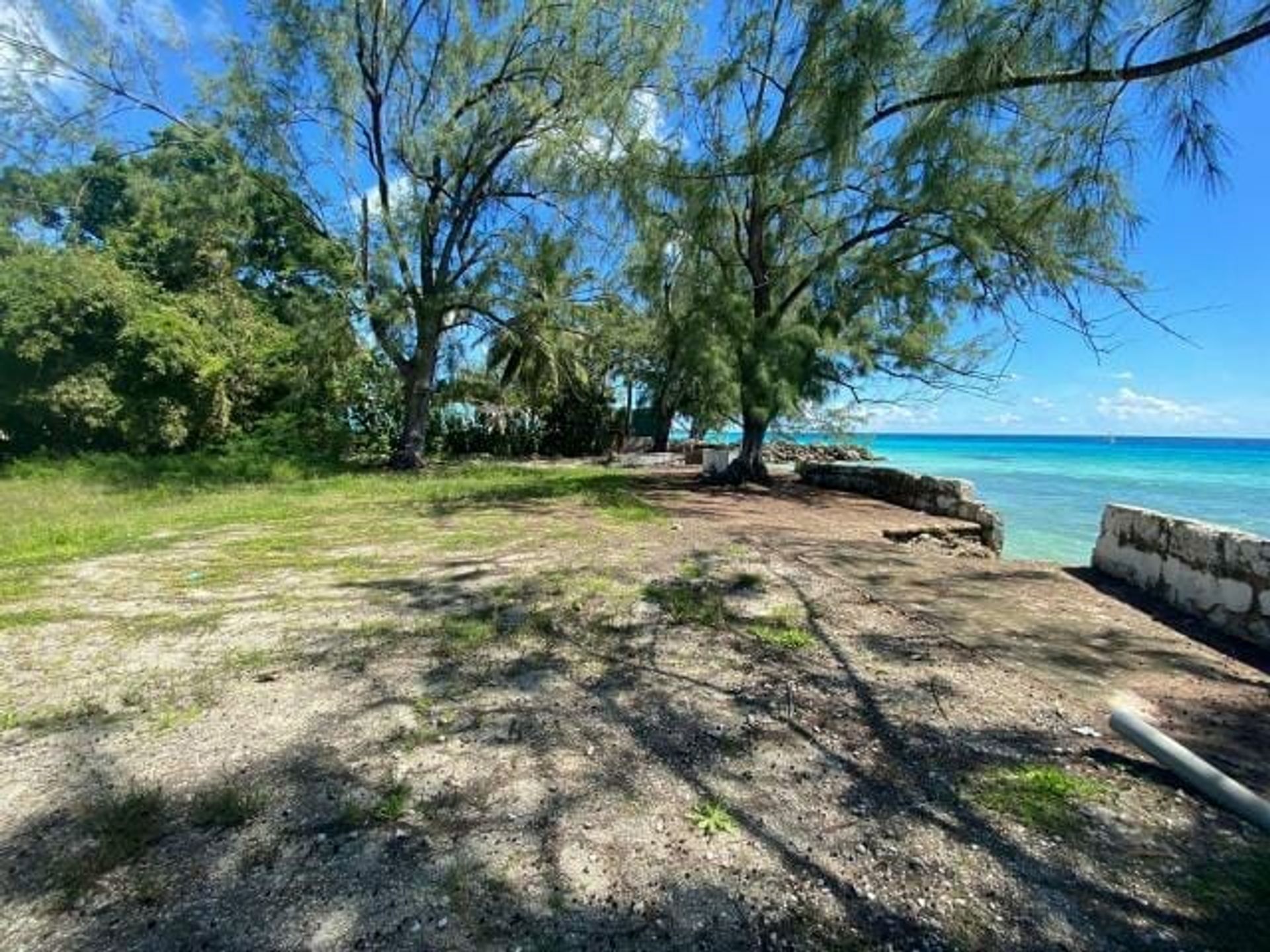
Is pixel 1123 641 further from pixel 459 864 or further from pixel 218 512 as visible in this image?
pixel 218 512

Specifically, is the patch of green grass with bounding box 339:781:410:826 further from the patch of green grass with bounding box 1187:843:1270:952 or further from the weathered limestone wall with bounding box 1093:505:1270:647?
the weathered limestone wall with bounding box 1093:505:1270:647

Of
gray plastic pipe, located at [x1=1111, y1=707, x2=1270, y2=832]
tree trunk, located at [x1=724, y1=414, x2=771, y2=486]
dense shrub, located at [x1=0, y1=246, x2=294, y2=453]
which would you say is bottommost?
gray plastic pipe, located at [x1=1111, y1=707, x2=1270, y2=832]

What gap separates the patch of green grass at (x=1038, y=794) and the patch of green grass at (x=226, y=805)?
86.0 inches

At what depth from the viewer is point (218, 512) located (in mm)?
7484

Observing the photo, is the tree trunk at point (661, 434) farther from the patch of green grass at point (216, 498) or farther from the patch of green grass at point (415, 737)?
the patch of green grass at point (415, 737)

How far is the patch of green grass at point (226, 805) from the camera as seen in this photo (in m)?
1.88

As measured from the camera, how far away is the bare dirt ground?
1556 mm

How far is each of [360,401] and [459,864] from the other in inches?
620

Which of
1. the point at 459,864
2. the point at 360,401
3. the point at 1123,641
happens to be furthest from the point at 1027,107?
the point at 360,401

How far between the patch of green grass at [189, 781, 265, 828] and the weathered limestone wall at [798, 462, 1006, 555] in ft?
24.8

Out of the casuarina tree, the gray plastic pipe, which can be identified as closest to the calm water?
the casuarina tree

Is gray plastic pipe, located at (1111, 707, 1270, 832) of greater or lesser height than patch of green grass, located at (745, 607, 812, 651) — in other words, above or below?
above

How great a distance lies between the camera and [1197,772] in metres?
2.01

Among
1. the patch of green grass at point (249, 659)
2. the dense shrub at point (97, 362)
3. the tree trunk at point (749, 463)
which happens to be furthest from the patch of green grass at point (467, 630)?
the dense shrub at point (97, 362)
